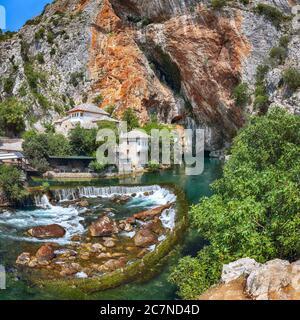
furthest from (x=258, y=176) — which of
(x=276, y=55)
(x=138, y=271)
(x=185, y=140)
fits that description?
(x=185, y=140)

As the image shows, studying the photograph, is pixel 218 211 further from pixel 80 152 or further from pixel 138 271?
pixel 80 152

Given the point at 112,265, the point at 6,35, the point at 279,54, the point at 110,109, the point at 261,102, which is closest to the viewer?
the point at 112,265

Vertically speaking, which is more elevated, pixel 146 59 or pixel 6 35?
pixel 6 35

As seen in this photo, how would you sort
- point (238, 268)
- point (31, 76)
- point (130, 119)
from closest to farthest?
point (238, 268)
point (130, 119)
point (31, 76)

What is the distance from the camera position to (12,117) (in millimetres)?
49250

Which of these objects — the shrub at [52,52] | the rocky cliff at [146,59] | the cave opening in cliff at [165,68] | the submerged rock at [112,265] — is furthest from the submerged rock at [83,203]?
the shrub at [52,52]

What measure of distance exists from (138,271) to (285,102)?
28.3 metres

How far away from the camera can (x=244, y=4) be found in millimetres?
46625

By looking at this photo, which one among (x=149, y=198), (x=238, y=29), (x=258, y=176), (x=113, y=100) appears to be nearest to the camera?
(x=258, y=176)

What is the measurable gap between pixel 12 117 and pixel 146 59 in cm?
2411

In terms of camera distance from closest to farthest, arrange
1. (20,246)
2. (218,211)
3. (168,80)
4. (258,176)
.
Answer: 1. (218,211)
2. (258,176)
3. (20,246)
4. (168,80)

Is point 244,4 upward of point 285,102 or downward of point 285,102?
upward

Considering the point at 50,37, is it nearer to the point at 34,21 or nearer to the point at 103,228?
the point at 34,21

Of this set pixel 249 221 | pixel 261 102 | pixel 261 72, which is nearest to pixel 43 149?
pixel 261 102
